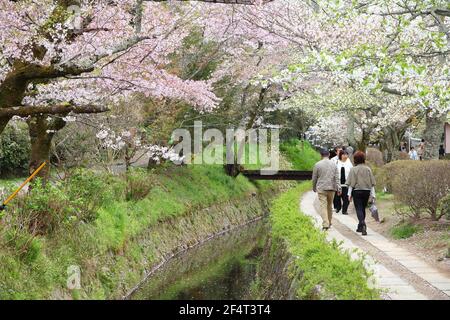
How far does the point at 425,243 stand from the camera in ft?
40.8

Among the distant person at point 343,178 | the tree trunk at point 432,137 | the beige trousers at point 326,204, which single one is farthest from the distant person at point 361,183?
the tree trunk at point 432,137

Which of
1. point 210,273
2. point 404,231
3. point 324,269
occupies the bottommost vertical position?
point 210,273

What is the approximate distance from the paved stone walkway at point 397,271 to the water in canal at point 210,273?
2720mm

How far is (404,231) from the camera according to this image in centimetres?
1384

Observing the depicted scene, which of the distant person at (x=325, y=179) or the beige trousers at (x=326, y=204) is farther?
the beige trousers at (x=326, y=204)

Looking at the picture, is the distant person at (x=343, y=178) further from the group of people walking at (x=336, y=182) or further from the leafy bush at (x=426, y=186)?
the group of people walking at (x=336, y=182)

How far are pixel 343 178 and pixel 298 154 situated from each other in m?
26.0

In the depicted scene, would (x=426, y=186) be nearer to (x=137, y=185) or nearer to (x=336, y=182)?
(x=336, y=182)

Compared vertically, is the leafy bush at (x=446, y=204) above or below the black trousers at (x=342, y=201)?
above

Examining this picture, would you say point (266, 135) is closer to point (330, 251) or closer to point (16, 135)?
point (16, 135)

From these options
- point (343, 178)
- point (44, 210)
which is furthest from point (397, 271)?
point (343, 178)

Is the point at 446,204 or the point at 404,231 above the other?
the point at 446,204

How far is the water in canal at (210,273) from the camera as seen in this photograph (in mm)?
13609

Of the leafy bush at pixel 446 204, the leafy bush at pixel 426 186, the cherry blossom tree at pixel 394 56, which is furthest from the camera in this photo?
the leafy bush at pixel 426 186
